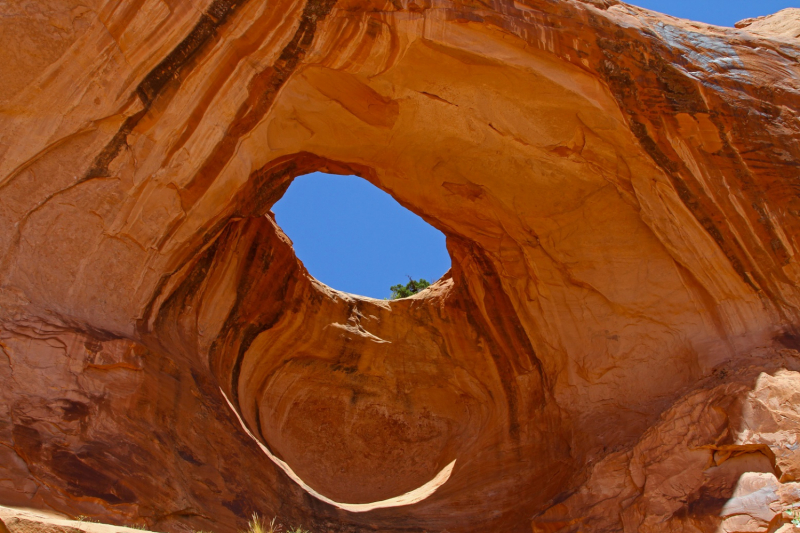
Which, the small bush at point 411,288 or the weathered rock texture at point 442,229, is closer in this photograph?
the weathered rock texture at point 442,229

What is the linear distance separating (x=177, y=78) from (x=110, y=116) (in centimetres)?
77

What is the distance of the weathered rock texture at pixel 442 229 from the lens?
22.3 ft

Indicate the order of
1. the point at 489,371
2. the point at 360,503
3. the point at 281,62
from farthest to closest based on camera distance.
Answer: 1. the point at 489,371
2. the point at 360,503
3. the point at 281,62

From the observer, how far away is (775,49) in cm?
857

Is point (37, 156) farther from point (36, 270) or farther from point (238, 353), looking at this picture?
point (238, 353)

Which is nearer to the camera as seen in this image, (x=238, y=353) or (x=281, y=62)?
(x=281, y=62)

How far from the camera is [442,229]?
434 inches

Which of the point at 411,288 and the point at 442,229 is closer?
the point at 442,229

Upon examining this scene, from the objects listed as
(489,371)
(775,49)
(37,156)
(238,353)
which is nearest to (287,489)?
(238,353)

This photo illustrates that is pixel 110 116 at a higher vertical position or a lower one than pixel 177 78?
lower

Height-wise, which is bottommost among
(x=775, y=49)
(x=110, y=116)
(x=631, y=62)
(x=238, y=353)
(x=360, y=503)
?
(x=360, y=503)

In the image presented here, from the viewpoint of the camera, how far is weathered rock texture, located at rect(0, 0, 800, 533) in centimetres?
680

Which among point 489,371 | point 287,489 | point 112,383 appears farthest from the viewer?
point 489,371

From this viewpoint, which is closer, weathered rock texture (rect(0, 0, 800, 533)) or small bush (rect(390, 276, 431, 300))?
weathered rock texture (rect(0, 0, 800, 533))
